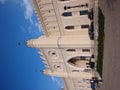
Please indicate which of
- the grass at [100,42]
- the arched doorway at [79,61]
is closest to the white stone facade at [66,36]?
the arched doorway at [79,61]

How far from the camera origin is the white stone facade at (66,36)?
40.3 metres

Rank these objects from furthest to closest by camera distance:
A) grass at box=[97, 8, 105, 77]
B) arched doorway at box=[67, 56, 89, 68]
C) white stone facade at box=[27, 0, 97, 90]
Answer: arched doorway at box=[67, 56, 89, 68] < white stone facade at box=[27, 0, 97, 90] < grass at box=[97, 8, 105, 77]

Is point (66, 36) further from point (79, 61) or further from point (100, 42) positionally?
point (100, 42)

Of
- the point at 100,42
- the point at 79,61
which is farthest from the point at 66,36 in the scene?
the point at 100,42

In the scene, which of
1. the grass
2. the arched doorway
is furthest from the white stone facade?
the grass

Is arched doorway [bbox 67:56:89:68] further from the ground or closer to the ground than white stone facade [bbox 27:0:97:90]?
closer to the ground

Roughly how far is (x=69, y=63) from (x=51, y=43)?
607 centimetres

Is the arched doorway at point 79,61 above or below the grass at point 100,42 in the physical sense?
below

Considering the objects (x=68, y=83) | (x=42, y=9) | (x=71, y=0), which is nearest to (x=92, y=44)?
(x=71, y=0)

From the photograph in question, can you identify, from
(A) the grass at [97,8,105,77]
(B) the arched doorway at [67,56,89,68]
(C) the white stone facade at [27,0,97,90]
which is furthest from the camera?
(B) the arched doorway at [67,56,89,68]

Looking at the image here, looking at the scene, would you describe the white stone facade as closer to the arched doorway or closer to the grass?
the arched doorway

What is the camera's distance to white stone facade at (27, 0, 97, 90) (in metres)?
40.3

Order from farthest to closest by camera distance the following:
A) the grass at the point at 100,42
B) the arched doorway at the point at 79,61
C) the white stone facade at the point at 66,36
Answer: the arched doorway at the point at 79,61 < the white stone facade at the point at 66,36 < the grass at the point at 100,42

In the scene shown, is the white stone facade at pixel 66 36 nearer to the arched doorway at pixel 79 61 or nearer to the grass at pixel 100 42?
the arched doorway at pixel 79 61
